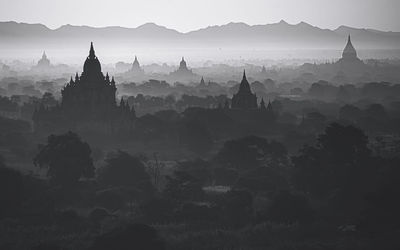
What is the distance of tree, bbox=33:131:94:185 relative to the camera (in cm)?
4834

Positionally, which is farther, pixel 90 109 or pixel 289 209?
pixel 90 109

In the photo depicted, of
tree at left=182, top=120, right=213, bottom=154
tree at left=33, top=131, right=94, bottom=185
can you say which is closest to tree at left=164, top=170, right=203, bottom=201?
tree at left=33, top=131, right=94, bottom=185

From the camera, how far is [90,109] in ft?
252

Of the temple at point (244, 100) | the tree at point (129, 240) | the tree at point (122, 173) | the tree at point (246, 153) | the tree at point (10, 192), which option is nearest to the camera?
the tree at point (129, 240)

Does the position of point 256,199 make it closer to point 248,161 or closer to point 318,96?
point 248,161

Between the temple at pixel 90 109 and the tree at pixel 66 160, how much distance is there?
82.4ft

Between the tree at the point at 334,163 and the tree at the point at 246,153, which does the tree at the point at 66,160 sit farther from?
the tree at the point at 334,163

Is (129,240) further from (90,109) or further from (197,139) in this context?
(90,109)

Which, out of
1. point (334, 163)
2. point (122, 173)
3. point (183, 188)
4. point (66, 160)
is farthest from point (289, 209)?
point (66, 160)

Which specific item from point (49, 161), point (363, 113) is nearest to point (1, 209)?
point (49, 161)

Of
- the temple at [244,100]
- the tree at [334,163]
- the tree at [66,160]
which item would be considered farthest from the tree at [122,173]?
the temple at [244,100]

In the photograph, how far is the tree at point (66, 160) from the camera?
48344 mm

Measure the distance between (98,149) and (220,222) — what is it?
27.7 meters

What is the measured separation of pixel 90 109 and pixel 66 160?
29.0 m
